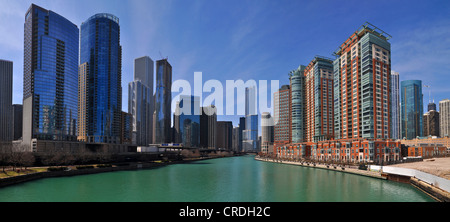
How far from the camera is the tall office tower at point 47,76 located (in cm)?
14325

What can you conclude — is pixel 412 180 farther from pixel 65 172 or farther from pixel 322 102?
pixel 322 102

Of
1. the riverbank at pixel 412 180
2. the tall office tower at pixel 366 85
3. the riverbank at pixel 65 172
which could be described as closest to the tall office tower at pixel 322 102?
the tall office tower at pixel 366 85

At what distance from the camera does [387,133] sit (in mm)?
111250

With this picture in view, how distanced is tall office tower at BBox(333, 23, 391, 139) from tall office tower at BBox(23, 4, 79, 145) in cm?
17195

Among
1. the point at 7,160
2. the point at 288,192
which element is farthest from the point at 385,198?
the point at 7,160

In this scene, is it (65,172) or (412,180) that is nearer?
(412,180)

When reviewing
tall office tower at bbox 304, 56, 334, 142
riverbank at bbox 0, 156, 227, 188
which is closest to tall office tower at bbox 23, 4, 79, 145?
riverbank at bbox 0, 156, 227, 188

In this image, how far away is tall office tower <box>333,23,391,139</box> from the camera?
110750 millimetres

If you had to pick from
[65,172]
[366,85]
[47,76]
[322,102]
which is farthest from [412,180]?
[47,76]

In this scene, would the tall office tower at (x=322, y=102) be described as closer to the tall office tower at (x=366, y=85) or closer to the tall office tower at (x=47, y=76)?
the tall office tower at (x=366, y=85)

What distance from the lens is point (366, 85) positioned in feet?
371

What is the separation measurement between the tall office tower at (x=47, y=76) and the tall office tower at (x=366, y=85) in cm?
17195

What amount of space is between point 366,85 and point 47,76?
17903cm

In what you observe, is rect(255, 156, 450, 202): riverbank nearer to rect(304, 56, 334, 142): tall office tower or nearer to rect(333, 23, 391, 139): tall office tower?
rect(333, 23, 391, 139): tall office tower
